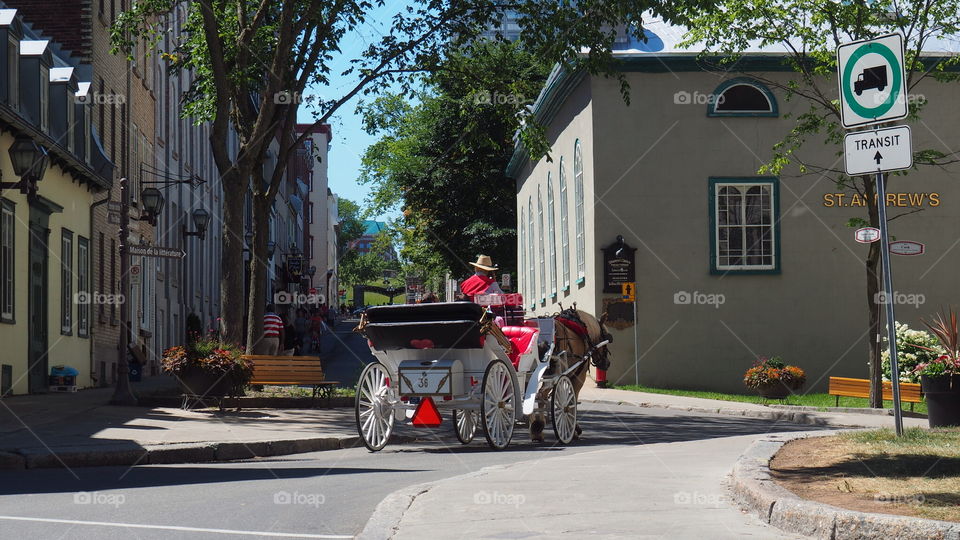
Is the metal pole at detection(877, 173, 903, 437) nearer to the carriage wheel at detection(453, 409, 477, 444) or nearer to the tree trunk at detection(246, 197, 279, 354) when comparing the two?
the carriage wheel at detection(453, 409, 477, 444)

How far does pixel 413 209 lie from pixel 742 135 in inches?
951

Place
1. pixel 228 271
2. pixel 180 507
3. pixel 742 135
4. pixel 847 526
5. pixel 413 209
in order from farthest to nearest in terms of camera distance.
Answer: pixel 413 209, pixel 742 135, pixel 228 271, pixel 180 507, pixel 847 526

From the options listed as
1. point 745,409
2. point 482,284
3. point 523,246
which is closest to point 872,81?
point 482,284

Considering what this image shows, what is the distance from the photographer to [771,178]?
3139 cm

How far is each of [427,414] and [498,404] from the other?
0.80 metres

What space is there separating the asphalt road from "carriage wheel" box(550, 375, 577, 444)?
21cm

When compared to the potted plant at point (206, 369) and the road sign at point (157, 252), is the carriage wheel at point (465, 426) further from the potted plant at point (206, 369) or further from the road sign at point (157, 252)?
the road sign at point (157, 252)

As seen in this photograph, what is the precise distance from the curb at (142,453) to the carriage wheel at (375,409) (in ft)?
3.12

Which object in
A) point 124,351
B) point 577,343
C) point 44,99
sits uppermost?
point 44,99

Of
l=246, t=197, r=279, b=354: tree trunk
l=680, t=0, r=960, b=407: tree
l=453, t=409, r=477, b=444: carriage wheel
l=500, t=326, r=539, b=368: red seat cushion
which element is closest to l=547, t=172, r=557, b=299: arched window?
l=680, t=0, r=960, b=407: tree

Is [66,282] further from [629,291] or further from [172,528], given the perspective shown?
[172,528]

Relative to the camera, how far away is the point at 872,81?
10891mm

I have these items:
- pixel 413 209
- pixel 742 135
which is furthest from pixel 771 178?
pixel 413 209

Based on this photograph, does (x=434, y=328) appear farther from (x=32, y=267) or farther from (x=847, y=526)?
(x=32, y=267)
